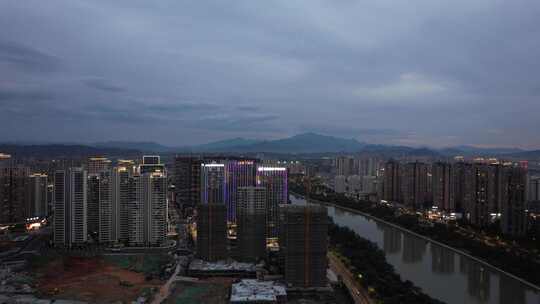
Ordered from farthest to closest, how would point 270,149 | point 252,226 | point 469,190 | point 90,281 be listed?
1. point 270,149
2. point 469,190
3. point 252,226
4. point 90,281

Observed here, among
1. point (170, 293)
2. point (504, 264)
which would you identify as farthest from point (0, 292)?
Result: point (504, 264)

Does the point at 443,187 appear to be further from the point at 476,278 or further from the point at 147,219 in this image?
the point at 147,219

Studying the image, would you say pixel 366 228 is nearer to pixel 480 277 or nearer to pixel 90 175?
pixel 480 277

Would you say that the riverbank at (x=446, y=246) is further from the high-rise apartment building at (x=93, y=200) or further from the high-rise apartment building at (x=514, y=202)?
the high-rise apartment building at (x=93, y=200)

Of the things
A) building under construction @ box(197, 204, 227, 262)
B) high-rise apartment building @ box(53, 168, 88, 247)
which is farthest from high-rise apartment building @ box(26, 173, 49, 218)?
building under construction @ box(197, 204, 227, 262)

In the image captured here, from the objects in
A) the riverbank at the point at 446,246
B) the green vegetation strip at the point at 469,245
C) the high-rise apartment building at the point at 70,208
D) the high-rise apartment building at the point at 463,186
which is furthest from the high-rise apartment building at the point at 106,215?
the high-rise apartment building at the point at 463,186

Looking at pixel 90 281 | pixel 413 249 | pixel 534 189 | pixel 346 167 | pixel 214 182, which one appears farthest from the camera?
pixel 346 167

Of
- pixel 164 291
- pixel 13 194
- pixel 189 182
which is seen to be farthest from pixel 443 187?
pixel 13 194

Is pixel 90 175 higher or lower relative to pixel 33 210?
higher
